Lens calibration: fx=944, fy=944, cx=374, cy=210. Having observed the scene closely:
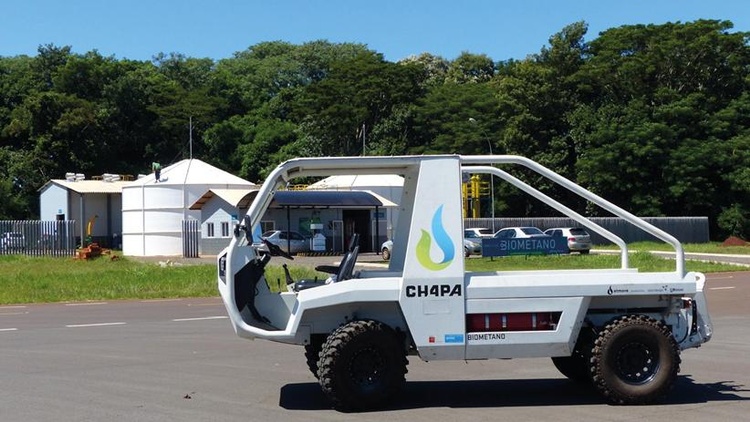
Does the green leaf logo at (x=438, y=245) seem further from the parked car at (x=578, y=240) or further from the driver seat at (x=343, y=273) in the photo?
the parked car at (x=578, y=240)

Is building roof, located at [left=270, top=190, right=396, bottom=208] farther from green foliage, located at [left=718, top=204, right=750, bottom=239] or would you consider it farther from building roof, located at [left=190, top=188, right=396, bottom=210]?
green foliage, located at [left=718, top=204, right=750, bottom=239]

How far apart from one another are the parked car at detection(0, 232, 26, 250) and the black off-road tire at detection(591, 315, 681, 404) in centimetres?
4799

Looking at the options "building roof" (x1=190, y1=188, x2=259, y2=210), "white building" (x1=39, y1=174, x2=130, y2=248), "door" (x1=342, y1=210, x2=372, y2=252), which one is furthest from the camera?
"white building" (x1=39, y1=174, x2=130, y2=248)

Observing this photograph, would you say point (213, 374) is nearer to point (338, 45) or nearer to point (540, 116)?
point (540, 116)

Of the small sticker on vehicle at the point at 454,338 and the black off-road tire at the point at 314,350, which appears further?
the black off-road tire at the point at 314,350

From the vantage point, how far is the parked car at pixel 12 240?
5222 centimetres

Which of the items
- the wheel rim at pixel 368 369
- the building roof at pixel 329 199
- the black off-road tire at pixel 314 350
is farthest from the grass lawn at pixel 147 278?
the building roof at pixel 329 199

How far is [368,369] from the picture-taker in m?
9.19

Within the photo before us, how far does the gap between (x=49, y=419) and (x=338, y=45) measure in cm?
11764

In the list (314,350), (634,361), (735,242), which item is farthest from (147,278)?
(735,242)

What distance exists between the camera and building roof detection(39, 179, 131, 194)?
6694 centimetres

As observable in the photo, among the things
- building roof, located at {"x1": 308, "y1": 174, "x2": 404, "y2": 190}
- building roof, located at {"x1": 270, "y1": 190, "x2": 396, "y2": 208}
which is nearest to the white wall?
building roof, located at {"x1": 308, "y1": 174, "x2": 404, "y2": 190}

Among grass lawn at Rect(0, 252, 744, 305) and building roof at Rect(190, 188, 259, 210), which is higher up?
building roof at Rect(190, 188, 259, 210)

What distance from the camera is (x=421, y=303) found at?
909 centimetres
